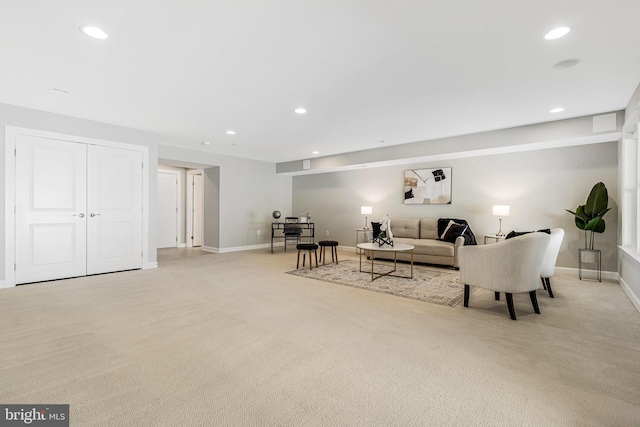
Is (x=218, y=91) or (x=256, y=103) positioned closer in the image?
(x=218, y=91)

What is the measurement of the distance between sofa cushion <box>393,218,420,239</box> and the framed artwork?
0.50m

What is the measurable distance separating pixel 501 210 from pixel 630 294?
2050 millimetres

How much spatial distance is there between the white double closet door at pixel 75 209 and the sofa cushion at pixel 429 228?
18.1 feet

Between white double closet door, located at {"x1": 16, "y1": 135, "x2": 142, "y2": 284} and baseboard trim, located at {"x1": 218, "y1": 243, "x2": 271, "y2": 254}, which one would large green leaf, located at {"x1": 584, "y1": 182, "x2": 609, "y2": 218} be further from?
white double closet door, located at {"x1": 16, "y1": 135, "x2": 142, "y2": 284}

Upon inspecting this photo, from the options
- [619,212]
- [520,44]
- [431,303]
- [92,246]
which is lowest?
[431,303]

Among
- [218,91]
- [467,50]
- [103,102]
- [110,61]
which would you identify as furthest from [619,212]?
[103,102]

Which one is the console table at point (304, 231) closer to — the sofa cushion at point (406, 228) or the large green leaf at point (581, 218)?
the sofa cushion at point (406, 228)

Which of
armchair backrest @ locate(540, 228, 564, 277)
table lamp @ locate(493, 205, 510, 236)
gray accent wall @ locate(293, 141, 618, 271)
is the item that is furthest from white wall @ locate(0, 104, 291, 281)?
armchair backrest @ locate(540, 228, 564, 277)

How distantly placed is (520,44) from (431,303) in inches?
104

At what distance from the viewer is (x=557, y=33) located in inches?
92.0

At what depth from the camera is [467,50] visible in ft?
8.53

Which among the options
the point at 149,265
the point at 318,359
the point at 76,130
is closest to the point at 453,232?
the point at 318,359

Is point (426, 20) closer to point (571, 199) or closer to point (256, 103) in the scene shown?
point (256, 103)

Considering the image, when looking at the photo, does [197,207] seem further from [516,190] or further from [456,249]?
[516,190]
